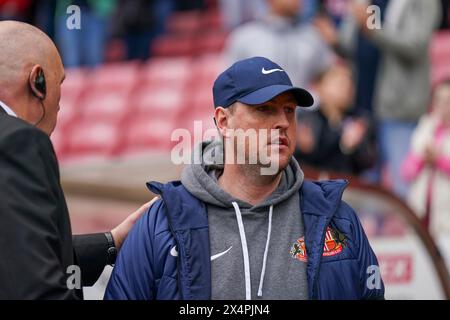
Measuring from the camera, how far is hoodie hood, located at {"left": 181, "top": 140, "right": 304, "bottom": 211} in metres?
3.27

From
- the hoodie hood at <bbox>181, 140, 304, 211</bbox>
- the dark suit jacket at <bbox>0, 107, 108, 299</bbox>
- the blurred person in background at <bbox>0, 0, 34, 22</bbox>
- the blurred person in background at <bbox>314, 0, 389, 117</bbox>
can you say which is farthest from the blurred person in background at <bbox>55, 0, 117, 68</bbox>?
the dark suit jacket at <bbox>0, 107, 108, 299</bbox>

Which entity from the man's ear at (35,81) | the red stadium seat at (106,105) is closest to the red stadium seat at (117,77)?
the red stadium seat at (106,105)

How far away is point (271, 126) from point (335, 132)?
4.36 m

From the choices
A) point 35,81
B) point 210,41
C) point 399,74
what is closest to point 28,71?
point 35,81

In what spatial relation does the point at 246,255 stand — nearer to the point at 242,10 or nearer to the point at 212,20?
the point at 242,10

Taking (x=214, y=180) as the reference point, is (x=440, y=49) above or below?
below

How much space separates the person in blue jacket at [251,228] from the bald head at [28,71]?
0.39 m

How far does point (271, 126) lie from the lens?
325 centimetres

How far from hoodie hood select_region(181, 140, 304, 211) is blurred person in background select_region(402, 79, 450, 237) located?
415 centimetres

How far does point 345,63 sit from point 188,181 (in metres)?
5.85

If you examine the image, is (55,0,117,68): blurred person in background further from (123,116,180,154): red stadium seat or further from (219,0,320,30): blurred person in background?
(219,0,320,30): blurred person in background

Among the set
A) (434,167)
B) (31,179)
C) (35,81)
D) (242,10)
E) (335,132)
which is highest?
(35,81)

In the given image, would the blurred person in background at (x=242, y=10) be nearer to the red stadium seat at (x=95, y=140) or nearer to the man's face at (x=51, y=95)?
the red stadium seat at (x=95, y=140)
